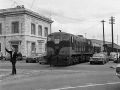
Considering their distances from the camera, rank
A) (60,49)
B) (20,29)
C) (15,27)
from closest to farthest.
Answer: (60,49) < (20,29) < (15,27)

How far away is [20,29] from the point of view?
48.7m

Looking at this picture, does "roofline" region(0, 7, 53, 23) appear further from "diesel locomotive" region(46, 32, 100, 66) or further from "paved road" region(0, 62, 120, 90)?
"paved road" region(0, 62, 120, 90)

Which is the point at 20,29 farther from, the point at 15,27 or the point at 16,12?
the point at 16,12

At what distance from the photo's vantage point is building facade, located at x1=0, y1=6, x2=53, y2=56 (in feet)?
159

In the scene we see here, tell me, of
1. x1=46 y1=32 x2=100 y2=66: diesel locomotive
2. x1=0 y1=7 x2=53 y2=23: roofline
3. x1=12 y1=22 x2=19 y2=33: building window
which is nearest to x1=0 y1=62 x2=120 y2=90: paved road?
x1=46 y1=32 x2=100 y2=66: diesel locomotive

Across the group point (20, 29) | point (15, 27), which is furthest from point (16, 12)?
point (20, 29)

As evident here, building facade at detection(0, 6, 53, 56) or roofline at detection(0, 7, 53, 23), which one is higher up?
roofline at detection(0, 7, 53, 23)

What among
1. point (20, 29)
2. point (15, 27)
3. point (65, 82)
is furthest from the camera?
point (15, 27)

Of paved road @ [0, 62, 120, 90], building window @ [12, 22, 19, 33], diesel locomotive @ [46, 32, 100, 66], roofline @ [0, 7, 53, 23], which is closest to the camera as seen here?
paved road @ [0, 62, 120, 90]

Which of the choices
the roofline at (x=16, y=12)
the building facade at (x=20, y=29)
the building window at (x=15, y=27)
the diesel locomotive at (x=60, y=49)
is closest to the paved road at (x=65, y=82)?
the diesel locomotive at (x=60, y=49)

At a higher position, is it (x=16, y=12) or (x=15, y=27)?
(x=16, y=12)

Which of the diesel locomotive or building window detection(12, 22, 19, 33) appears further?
building window detection(12, 22, 19, 33)

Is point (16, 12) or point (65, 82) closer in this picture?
point (65, 82)

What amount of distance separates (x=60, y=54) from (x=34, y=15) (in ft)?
84.9
